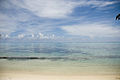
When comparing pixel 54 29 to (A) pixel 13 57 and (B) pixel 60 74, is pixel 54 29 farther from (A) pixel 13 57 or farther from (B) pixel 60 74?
(A) pixel 13 57

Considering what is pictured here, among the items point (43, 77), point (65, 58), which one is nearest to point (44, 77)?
point (43, 77)

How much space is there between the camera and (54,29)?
3314mm

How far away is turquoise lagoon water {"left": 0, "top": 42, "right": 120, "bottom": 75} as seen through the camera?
119 inches

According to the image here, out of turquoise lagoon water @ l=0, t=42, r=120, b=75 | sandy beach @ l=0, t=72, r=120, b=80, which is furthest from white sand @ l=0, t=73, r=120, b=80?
turquoise lagoon water @ l=0, t=42, r=120, b=75

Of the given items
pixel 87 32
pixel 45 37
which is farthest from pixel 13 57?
pixel 87 32

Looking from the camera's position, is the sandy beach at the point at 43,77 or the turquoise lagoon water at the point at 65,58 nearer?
the sandy beach at the point at 43,77

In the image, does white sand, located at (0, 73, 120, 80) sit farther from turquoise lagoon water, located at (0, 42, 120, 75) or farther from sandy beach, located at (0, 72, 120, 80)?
turquoise lagoon water, located at (0, 42, 120, 75)

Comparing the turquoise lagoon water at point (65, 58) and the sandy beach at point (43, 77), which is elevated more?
the turquoise lagoon water at point (65, 58)

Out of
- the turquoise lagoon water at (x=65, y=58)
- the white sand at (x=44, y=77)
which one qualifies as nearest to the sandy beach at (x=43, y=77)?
the white sand at (x=44, y=77)

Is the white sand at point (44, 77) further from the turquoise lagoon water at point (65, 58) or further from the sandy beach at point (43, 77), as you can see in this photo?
the turquoise lagoon water at point (65, 58)

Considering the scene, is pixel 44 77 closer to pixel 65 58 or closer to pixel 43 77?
pixel 43 77

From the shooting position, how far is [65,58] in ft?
11.1

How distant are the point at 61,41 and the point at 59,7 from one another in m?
1.06

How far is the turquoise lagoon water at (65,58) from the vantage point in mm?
3012
